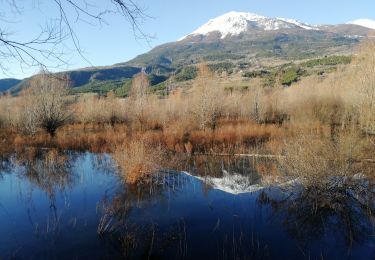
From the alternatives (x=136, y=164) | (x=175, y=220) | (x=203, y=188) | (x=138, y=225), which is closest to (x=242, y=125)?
(x=203, y=188)

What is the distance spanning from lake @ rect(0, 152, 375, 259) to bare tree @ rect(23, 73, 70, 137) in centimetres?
870

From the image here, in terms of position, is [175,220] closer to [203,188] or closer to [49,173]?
[203,188]

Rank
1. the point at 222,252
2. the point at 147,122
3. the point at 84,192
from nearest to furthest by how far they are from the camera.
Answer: the point at 222,252 < the point at 84,192 < the point at 147,122

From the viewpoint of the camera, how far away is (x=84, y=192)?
408 inches

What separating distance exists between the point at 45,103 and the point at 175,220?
48.4ft

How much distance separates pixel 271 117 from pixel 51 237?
2459cm

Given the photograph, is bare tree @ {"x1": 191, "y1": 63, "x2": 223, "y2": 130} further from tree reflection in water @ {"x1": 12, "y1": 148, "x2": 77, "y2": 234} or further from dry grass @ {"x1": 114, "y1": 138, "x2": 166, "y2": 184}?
dry grass @ {"x1": 114, "y1": 138, "x2": 166, "y2": 184}

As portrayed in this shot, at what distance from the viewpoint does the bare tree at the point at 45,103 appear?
1970 centimetres

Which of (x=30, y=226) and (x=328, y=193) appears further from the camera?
(x=328, y=193)

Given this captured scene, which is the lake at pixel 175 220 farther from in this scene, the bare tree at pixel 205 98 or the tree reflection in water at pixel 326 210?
the bare tree at pixel 205 98

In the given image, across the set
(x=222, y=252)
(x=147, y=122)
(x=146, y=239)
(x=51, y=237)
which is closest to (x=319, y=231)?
(x=222, y=252)

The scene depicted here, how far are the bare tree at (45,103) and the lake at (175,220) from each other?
28.5 feet

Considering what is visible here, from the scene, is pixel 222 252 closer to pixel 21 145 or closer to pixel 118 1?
pixel 118 1

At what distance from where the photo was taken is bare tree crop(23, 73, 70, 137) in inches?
776
